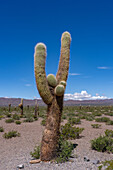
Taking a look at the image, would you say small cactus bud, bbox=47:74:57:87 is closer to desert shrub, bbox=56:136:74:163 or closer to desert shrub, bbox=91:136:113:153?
desert shrub, bbox=56:136:74:163

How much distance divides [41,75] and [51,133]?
2.06m

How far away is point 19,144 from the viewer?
31.2 ft

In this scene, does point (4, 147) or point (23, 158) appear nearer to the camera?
point (23, 158)

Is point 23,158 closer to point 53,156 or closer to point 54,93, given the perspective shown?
point 53,156

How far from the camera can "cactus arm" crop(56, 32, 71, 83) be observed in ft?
21.6

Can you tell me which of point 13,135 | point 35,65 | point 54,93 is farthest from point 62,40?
point 13,135

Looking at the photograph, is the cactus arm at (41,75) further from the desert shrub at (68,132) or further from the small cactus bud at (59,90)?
the desert shrub at (68,132)

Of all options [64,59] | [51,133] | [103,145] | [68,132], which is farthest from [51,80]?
[68,132]

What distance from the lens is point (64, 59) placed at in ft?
21.9

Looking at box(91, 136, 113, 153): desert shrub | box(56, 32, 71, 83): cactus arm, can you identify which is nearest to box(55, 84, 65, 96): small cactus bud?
box(56, 32, 71, 83): cactus arm

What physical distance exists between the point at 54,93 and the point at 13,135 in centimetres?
631

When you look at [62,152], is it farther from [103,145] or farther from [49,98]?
[103,145]

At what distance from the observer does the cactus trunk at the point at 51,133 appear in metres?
6.28

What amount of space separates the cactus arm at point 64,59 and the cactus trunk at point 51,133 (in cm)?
87
